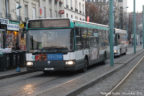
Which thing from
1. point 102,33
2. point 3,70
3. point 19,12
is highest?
point 19,12

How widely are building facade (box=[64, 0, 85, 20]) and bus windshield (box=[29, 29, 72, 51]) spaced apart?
107 ft

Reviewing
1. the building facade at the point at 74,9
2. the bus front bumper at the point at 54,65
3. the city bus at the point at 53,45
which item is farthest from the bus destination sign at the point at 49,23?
the building facade at the point at 74,9

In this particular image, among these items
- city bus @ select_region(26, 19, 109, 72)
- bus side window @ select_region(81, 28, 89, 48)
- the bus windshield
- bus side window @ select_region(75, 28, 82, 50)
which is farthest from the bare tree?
the bus windshield

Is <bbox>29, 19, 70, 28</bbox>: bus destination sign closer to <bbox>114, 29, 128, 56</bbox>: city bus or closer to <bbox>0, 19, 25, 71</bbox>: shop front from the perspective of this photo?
<bbox>0, 19, 25, 71</bbox>: shop front

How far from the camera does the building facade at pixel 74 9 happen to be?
49.2 metres

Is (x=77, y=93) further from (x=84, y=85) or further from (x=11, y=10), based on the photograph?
(x=11, y=10)

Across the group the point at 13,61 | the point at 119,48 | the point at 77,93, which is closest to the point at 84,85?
the point at 77,93

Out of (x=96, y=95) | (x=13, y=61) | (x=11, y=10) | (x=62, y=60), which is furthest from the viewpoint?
(x=11, y=10)

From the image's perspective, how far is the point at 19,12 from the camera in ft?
101

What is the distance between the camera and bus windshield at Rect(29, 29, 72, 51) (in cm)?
1516

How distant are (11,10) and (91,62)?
12.3m

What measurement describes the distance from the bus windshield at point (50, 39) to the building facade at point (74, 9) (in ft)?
107

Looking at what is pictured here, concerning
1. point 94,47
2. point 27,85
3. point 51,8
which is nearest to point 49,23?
point 27,85

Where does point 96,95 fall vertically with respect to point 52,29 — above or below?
below
